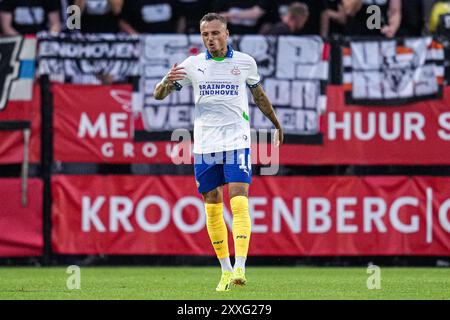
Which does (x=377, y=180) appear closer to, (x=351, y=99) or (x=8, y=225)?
(x=351, y=99)

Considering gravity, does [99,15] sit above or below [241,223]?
above

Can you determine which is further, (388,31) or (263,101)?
(388,31)

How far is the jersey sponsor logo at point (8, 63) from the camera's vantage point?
1525cm

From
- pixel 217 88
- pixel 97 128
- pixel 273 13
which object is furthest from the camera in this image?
pixel 273 13

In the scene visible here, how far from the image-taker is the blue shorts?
35.8ft

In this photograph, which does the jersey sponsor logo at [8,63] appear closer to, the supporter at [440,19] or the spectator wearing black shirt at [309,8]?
the spectator wearing black shirt at [309,8]

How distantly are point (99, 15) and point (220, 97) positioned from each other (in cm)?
547

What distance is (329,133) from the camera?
15.5 m

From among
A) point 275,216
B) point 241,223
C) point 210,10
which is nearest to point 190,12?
point 210,10

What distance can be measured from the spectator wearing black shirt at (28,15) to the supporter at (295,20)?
3.09 metres

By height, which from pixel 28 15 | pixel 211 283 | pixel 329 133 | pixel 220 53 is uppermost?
pixel 28 15

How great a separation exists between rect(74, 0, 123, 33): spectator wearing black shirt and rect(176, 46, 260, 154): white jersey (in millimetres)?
5116

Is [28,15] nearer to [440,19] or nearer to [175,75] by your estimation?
[440,19]

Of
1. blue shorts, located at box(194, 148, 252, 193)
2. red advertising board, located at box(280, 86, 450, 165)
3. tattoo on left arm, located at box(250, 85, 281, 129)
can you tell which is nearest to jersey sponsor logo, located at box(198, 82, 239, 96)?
tattoo on left arm, located at box(250, 85, 281, 129)
